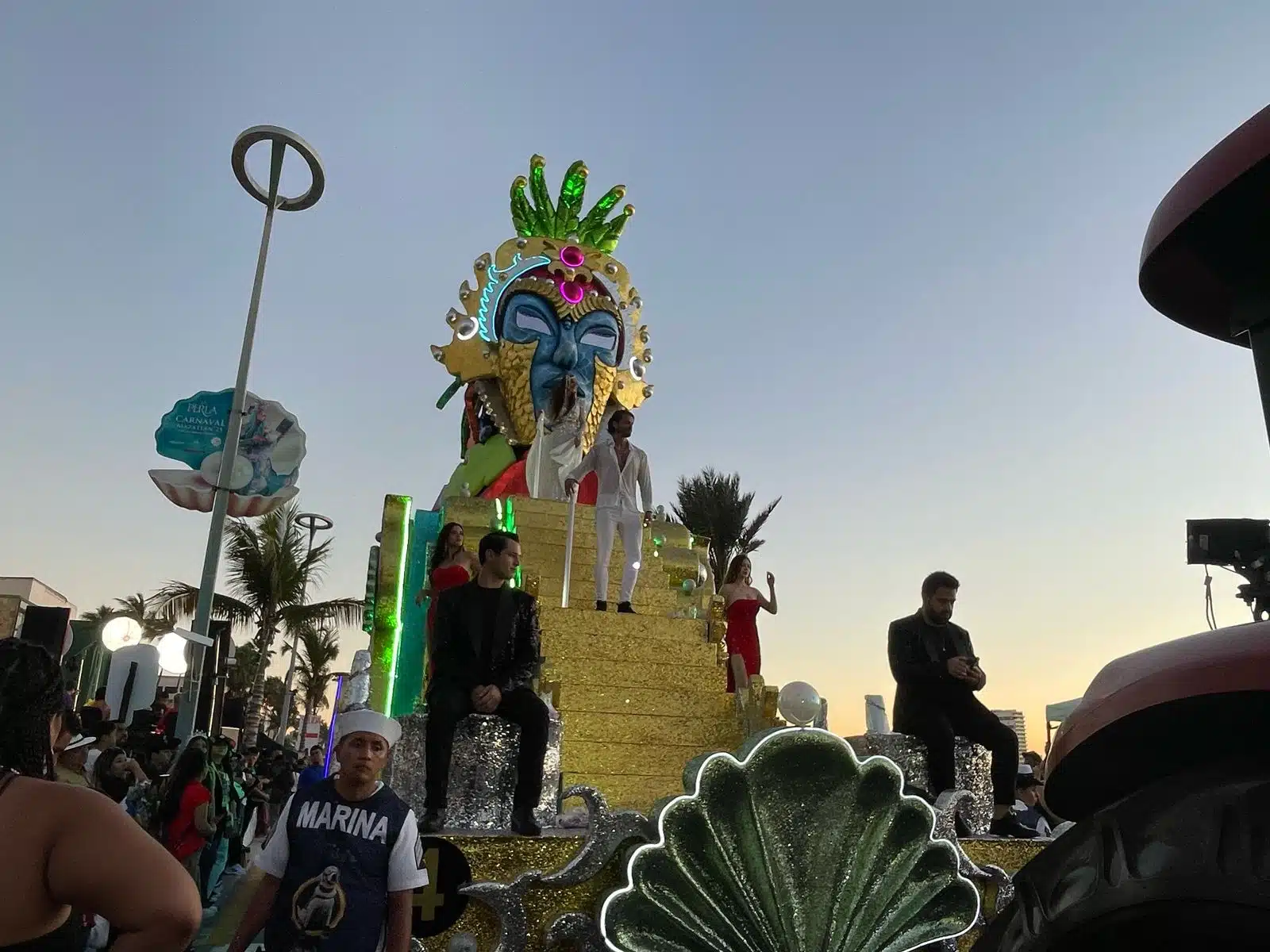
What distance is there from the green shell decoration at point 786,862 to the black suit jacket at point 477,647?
100cm

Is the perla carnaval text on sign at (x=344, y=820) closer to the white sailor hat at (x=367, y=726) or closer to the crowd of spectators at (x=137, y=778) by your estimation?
the white sailor hat at (x=367, y=726)

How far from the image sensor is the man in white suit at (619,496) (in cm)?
766

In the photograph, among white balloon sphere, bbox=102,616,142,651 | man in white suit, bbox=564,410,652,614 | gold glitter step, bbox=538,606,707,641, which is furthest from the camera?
white balloon sphere, bbox=102,616,142,651

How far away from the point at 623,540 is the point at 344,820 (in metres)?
4.96

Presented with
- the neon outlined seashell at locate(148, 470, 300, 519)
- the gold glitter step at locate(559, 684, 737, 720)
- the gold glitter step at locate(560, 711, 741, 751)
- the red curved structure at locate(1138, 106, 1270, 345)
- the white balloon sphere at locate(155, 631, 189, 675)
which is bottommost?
the gold glitter step at locate(560, 711, 741, 751)

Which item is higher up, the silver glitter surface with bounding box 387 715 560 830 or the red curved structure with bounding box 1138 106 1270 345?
the red curved structure with bounding box 1138 106 1270 345

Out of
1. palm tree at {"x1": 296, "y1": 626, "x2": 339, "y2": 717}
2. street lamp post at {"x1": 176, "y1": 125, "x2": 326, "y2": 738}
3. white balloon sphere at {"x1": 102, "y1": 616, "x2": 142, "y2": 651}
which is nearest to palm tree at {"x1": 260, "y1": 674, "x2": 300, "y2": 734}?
palm tree at {"x1": 296, "y1": 626, "x2": 339, "y2": 717}

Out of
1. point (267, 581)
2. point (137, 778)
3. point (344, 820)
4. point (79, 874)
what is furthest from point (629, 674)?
point (267, 581)

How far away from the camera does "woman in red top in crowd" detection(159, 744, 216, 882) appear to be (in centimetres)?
659

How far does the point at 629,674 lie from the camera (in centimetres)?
657

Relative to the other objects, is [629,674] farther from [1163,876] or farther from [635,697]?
[1163,876]

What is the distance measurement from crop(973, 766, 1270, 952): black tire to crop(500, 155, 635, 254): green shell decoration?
1516 cm

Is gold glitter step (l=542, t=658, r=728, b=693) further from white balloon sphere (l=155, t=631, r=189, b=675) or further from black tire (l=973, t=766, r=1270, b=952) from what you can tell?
black tire (l=973, t=766, r=1270, b=952)

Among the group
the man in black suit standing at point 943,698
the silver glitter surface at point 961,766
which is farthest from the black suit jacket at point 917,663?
the silver glitter surface at point 961,766
